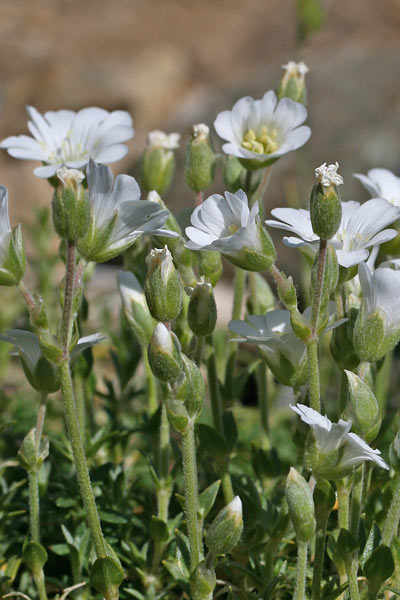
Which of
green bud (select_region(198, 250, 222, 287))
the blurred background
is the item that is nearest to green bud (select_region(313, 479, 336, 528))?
green bud (select_region(198, 250, 222, 287))

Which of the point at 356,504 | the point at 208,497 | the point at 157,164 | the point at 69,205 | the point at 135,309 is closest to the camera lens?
the point at 69,205

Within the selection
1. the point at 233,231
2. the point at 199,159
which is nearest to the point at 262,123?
the point at 199,159

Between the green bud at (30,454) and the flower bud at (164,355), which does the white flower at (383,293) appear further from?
the green bud at (30,454)

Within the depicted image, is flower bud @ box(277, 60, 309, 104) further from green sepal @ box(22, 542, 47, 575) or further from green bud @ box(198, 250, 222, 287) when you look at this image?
green sepal @ box(22, 542, 47, 575)

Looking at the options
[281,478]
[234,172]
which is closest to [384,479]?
[281,478]

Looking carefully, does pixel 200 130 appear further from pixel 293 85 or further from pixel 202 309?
pixel 202 309
